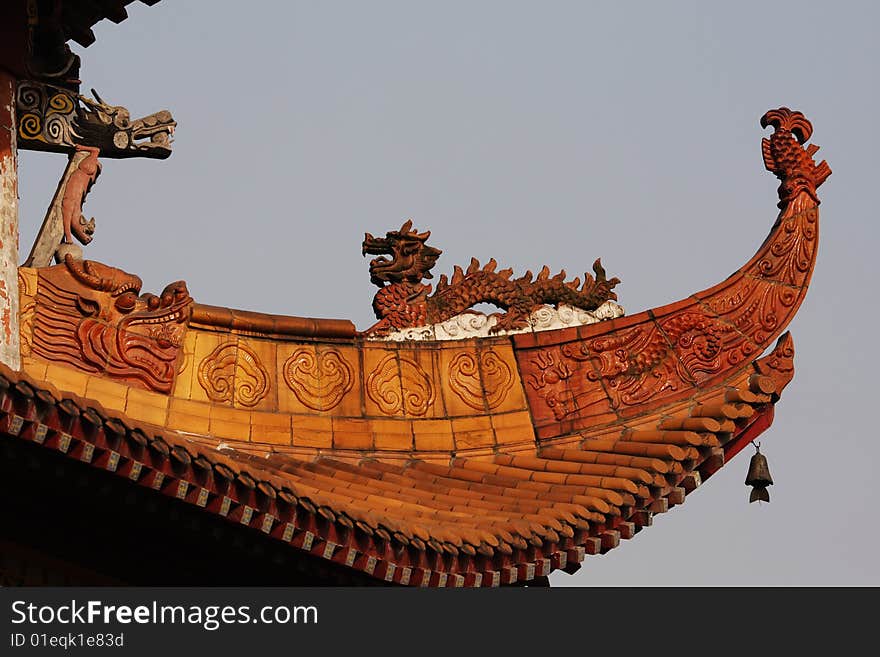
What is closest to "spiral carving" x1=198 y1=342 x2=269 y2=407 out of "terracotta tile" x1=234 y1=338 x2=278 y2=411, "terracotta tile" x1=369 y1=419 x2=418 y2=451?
"terracotta tile" x1=234 y1=338 x2=278 y2=411

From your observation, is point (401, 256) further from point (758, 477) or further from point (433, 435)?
point (758, 477)

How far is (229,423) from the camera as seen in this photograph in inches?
527

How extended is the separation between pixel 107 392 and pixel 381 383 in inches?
79.8

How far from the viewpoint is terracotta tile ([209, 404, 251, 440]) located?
13.3 meters

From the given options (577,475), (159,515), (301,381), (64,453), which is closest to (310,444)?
(301,381)

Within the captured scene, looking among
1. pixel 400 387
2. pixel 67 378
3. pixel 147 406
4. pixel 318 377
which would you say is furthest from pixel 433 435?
pixel 67 378

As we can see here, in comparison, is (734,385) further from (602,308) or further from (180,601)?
(180,601)

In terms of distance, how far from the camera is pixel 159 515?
36.3ft

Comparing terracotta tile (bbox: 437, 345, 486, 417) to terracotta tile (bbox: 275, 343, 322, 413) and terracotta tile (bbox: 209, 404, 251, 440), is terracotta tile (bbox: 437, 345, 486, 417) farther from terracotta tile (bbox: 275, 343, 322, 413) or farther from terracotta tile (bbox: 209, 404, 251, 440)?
terracotta tile (bbox: 209, 404, 251, 440)

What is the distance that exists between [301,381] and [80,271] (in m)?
1.70

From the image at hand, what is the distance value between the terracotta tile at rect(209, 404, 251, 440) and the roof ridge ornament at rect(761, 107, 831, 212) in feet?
13.8

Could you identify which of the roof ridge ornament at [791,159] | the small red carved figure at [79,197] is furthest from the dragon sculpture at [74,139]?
the roof ridge ornament at [791,159]

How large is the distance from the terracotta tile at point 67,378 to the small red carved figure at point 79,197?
89cm

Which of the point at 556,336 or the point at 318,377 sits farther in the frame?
the point at 556,336
